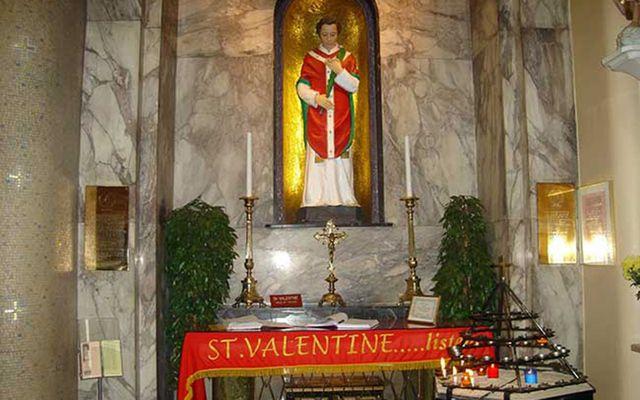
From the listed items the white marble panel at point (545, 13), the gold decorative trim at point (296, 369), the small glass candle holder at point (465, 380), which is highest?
the white marble panel at point (545, 13)

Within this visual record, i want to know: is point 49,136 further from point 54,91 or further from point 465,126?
point 465,126

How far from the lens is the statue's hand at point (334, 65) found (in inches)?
285

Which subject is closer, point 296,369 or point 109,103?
point 296,369

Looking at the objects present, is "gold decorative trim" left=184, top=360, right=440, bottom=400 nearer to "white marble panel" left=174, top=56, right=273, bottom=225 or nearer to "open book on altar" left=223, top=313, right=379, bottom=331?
"open book on altar" left=223, top=313, right=379, bottom=331

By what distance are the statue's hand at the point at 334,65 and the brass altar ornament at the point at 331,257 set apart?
1.66 metres

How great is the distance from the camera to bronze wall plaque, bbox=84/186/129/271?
616 centimetres

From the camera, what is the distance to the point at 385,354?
5.55m

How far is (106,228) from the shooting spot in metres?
6.21

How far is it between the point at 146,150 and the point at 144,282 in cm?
125

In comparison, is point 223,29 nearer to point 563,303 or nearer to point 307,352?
point 307,352

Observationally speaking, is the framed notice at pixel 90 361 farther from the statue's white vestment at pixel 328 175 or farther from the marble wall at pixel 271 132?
the statue's white vestment at pixel 328 175

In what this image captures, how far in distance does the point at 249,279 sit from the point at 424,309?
1752 millimetres

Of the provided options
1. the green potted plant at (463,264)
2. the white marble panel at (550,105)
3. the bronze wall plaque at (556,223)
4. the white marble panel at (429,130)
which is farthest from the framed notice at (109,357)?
the white marble panel at (550,105)

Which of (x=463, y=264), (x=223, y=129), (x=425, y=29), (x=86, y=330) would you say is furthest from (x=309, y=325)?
(x=425, y=29)
